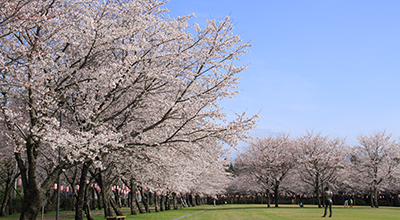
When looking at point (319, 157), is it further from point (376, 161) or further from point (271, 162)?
point (376, 161)

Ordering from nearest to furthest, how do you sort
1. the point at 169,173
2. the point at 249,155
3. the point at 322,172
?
the point at 169,173, the point at 322,172, the point at 249,155

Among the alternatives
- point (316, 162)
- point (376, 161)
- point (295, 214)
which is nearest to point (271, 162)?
point (316, 162)

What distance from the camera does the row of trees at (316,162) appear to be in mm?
44969

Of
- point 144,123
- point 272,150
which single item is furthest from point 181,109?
point 272,150

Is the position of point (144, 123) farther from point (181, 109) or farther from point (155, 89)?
point (181, 109)

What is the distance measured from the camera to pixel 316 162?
4419cm

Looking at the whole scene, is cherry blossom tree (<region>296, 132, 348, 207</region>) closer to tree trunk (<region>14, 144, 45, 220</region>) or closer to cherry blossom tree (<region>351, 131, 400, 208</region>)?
cherry blossom tree (<region>351, 131, 400, 208</region>)

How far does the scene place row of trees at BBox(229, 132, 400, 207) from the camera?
44969 millimetres

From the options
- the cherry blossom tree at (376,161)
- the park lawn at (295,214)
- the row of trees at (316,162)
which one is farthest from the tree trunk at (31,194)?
the cherry blossom tree at (376,161)

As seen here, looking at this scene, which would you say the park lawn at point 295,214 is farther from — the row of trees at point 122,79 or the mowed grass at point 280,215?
the row of trees at point 122,79

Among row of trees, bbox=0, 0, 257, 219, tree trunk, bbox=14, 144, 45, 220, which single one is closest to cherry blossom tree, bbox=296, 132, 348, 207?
row of trees, bbox=0, 0, 257, 219

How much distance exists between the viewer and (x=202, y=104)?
12078 mm

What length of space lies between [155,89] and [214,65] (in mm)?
2640

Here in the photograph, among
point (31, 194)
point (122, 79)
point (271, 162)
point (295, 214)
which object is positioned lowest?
point (295, 214)
